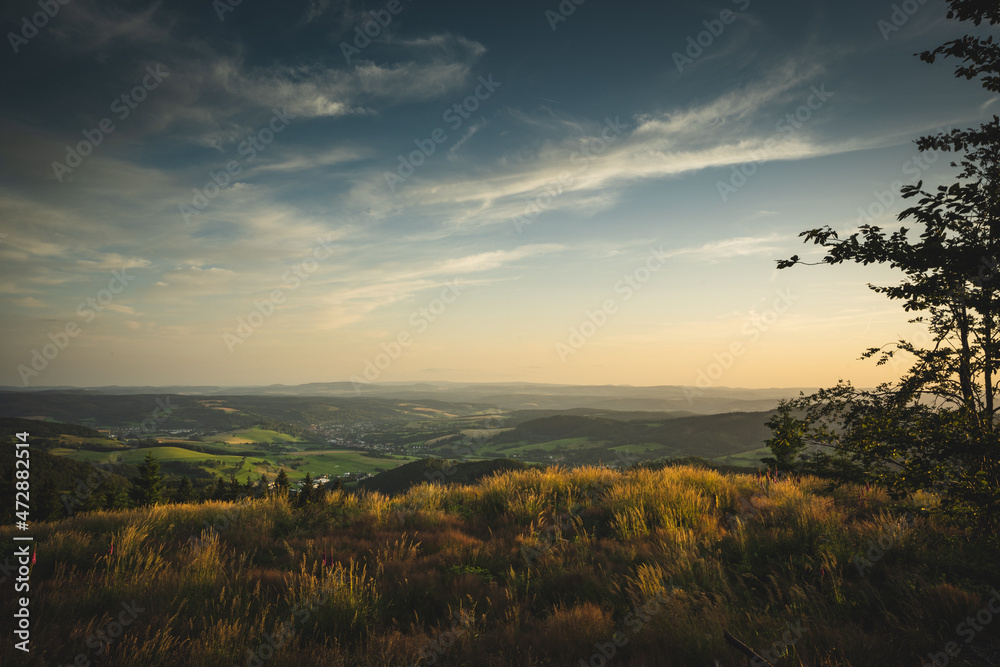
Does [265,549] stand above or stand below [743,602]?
below

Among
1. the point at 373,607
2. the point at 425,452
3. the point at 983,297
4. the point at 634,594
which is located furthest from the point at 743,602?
the point at 425,452

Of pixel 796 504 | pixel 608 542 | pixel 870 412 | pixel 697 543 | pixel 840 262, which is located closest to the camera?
pixel 840 262

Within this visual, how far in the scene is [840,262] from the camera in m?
5.57

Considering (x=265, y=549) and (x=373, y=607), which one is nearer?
A: (x=373, y=607)

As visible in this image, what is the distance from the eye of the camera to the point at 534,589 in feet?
18.5

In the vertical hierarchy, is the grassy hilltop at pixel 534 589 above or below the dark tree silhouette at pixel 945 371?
below

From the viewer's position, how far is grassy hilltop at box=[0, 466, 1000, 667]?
3.87 metres

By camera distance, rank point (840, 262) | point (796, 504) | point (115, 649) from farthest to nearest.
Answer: point (796, 504) < point (840, 262) < point (115, 649)

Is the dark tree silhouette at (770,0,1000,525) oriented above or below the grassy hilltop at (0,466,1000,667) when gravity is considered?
above

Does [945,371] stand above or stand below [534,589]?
above

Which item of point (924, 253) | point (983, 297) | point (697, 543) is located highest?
point (924, 253)

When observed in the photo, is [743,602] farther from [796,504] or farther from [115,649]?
[115,649]

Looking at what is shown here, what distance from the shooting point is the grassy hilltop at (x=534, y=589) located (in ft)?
12.7

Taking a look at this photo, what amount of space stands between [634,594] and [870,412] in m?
4.46
